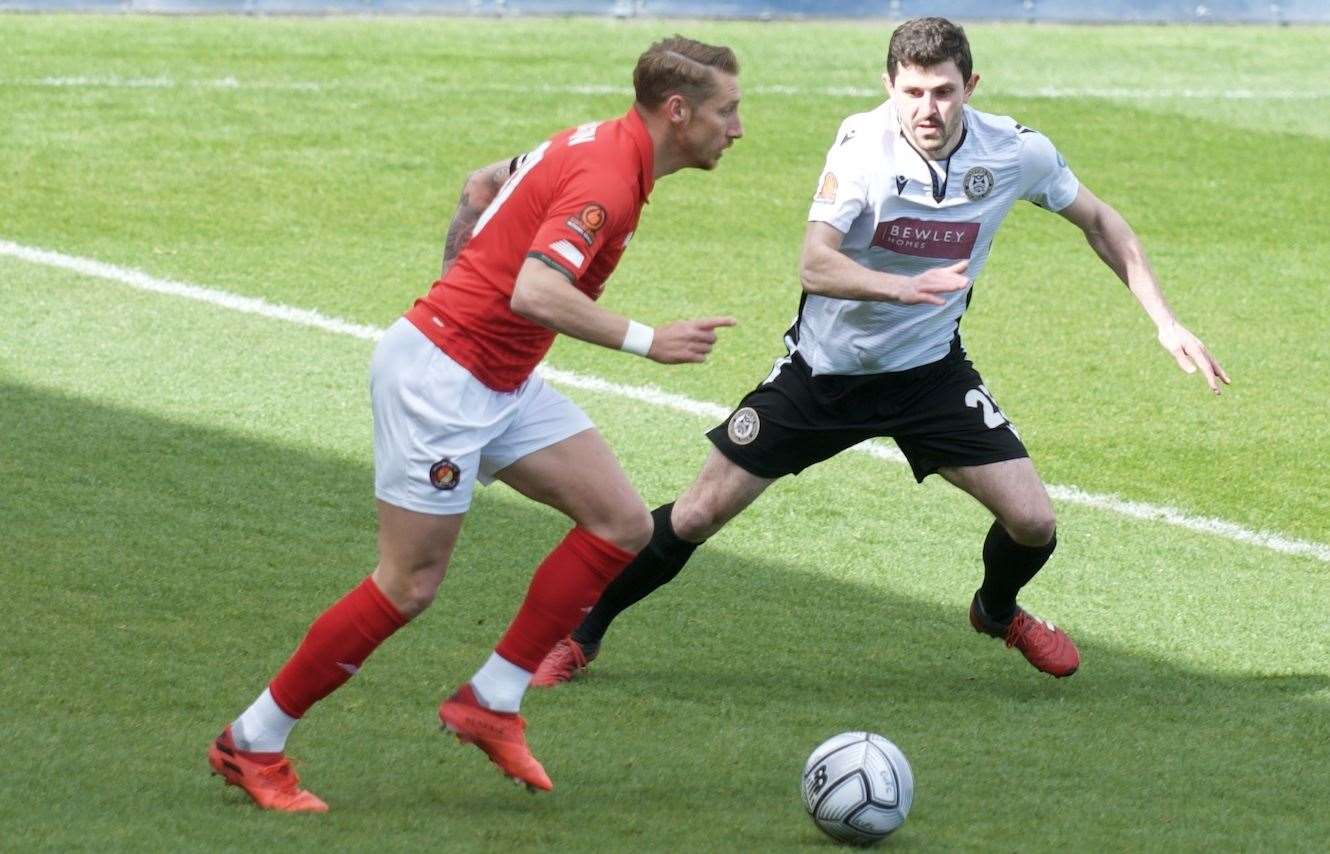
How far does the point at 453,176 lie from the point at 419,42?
443 centimetres

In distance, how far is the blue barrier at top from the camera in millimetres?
18469

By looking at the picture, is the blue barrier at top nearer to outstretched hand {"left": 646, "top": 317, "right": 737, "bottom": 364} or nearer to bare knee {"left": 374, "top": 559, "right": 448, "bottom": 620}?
bare knee {"left": 374, "top": 559, "right": 448, "bottom": 620}

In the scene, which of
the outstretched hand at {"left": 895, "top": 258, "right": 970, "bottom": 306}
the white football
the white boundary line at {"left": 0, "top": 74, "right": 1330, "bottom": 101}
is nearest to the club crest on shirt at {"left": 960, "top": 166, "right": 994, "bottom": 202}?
the outstretched hand at {"left": 895, "top": 258, "right": 970, "bottom": 306}

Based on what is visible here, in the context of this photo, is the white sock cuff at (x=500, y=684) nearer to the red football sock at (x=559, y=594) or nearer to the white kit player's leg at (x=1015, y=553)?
the red football sock at (x=559, y=594)

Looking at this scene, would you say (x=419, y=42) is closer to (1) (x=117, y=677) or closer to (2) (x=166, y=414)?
(2) (x=166, y=414)

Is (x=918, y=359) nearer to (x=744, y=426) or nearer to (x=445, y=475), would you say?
(x=744, y=426)

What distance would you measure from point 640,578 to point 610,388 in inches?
142

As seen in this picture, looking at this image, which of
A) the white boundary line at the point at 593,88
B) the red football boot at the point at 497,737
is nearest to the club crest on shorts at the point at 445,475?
the red football boot at the point at 497,737

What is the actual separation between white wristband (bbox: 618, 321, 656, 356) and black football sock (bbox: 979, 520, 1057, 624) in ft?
6.44

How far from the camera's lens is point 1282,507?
27.8 feet

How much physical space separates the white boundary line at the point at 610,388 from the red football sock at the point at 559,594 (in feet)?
11.9

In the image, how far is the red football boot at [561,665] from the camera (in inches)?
243

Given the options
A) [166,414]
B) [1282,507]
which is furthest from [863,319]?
[166,414]

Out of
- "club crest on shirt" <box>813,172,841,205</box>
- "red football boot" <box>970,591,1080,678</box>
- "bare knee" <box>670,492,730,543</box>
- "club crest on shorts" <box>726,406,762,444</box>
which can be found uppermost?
"club crest on shirt" <box>813,172,841,205</box>
